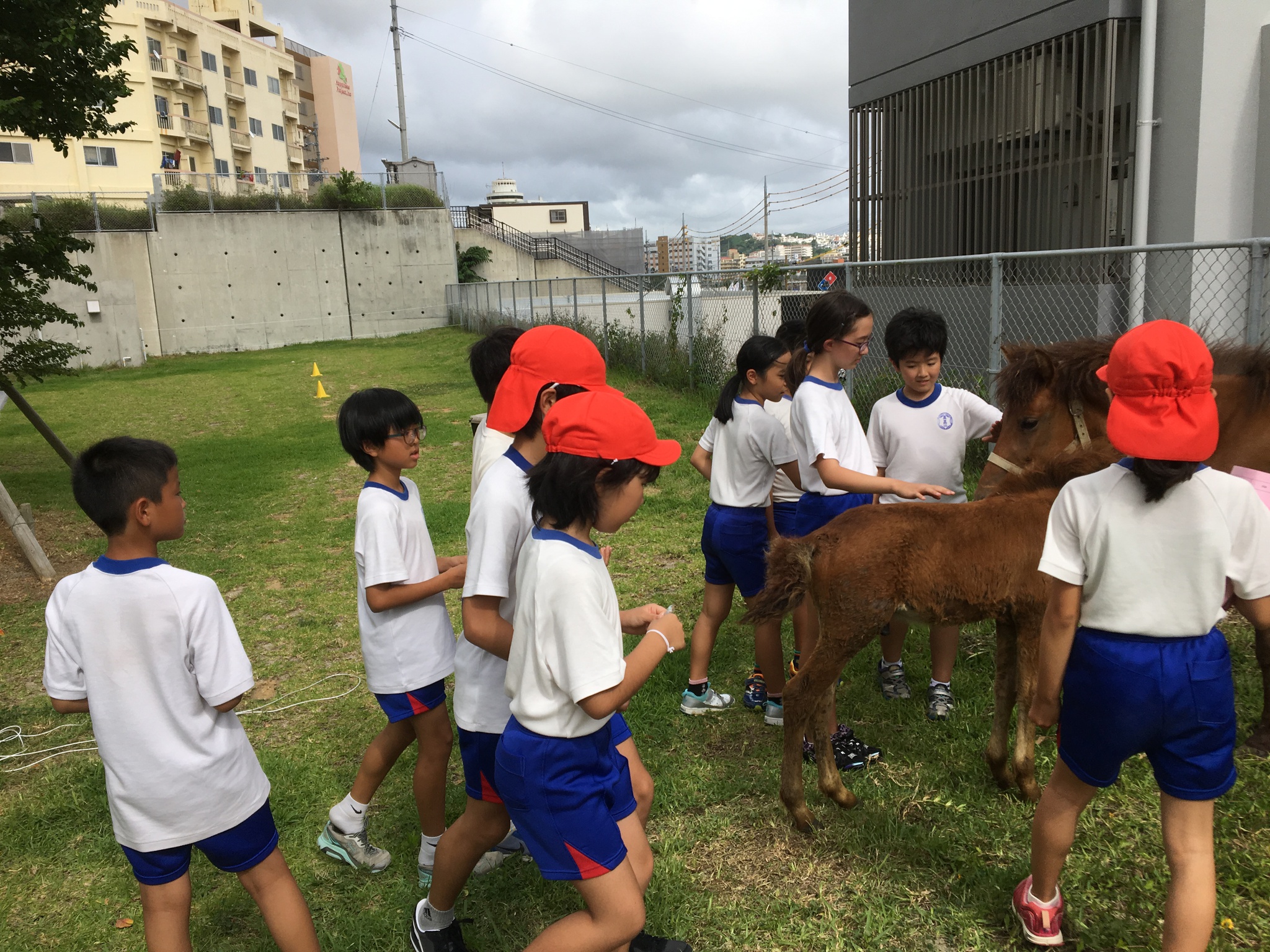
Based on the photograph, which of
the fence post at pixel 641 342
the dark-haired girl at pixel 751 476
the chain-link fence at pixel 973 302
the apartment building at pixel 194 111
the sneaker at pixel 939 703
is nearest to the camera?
the dark-haired girl at pixel 751 476

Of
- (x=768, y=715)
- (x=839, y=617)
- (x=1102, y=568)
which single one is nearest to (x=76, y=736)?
(x=768, y=715)

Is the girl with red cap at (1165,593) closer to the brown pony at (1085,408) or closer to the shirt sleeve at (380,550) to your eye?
the brown pony at (1085,408)

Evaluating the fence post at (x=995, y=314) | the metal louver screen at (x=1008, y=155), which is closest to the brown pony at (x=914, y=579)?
the fence post at (x=995, y=314)

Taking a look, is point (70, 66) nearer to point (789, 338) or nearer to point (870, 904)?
point (789, 338)

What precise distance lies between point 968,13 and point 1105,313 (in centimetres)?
454

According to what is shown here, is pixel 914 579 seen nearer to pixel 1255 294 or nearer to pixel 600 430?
pixel 600 430

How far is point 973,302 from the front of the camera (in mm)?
10492

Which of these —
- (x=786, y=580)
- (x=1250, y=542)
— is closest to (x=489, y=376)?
(x=786, y=580)

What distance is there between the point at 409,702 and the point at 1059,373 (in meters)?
2.88

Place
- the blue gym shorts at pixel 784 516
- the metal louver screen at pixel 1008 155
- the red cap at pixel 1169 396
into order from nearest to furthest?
the red cap at pixel 1169 396
the blue gym shorts at pixel 784 516
the metal louver screen at pixel 1008 155

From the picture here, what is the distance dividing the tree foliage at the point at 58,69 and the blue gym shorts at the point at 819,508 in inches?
264

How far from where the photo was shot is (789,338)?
13.9 feet

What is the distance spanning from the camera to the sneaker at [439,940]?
102 inches

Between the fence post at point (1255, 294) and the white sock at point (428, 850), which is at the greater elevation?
the fence post at point (1255, 294)
